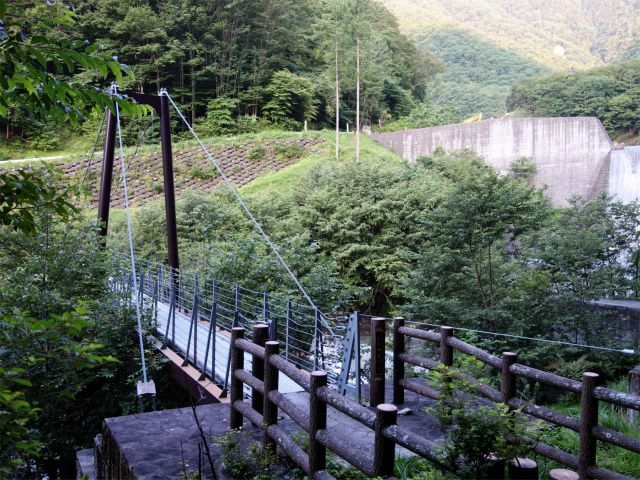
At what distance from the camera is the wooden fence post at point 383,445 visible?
5.22 feet

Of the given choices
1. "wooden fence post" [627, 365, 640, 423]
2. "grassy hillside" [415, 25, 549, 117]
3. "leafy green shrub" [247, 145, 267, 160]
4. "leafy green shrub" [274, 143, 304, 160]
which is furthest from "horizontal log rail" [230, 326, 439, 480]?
"grassy hillside" [415, 25, 549, 117]

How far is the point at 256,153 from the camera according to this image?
64.8 feet

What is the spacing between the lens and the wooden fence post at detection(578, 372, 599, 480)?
2.00 m

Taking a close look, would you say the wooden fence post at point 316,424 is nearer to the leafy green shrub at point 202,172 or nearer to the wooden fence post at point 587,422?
the wooden fence post at point 587,422

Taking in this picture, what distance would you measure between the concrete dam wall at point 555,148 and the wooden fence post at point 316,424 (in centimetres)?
1880

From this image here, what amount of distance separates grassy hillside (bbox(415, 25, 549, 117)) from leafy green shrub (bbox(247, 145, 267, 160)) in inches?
1375

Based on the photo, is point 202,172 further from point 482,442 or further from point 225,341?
point 482,442

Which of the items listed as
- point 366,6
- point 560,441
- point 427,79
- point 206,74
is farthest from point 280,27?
point 560,441

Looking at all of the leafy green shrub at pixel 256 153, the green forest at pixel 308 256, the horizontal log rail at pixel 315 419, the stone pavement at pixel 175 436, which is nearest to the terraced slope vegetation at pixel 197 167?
the leafy green shrub at pixel 256 153

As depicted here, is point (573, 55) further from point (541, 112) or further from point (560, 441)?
point (560, 441)

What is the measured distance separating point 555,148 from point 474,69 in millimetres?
44652

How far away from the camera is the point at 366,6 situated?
2142 cm

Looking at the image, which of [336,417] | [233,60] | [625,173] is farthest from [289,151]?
[336,417]

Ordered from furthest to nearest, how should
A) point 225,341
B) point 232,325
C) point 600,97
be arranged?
point 600,97 → point 225,341 → point 232,325
